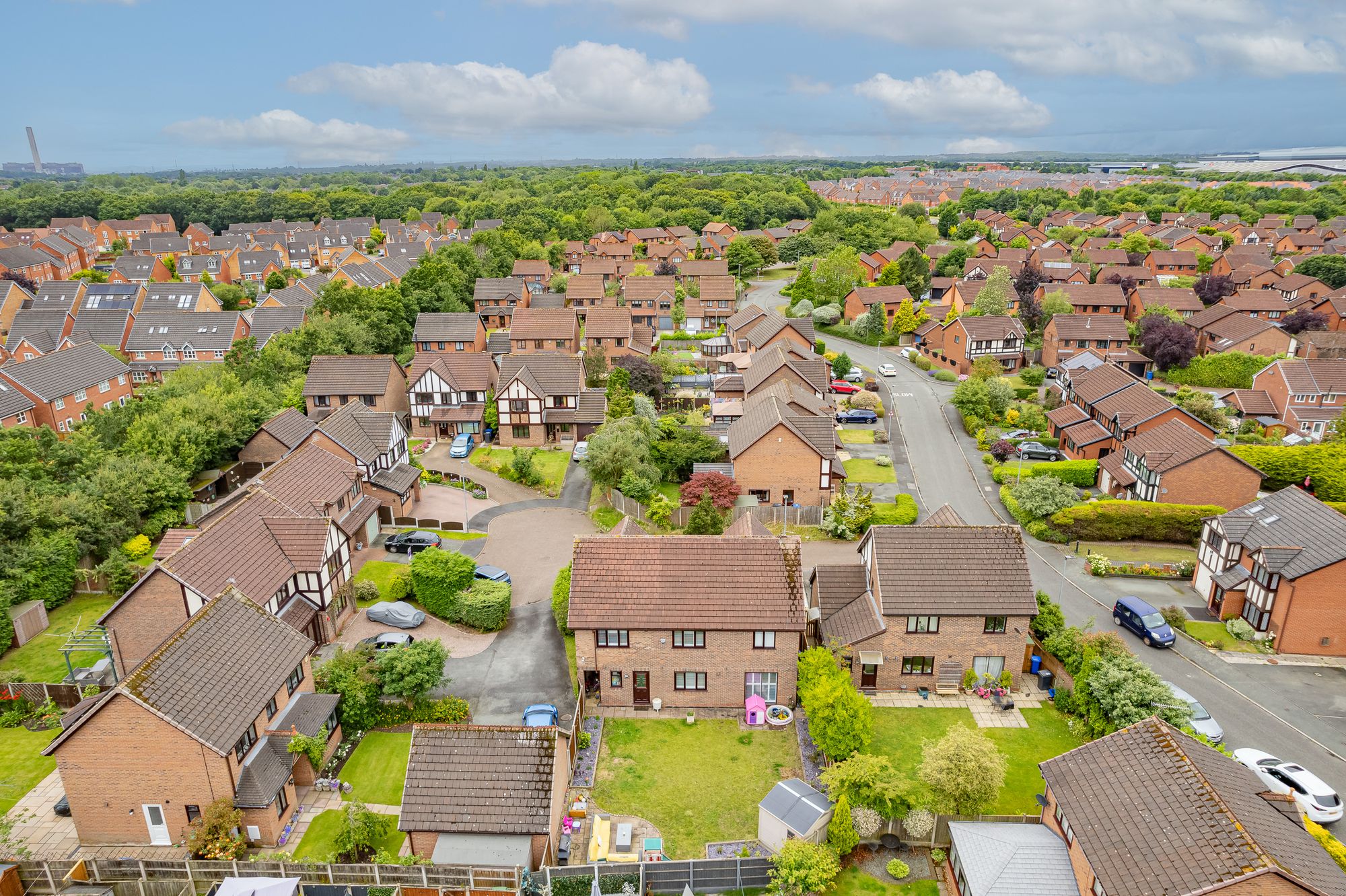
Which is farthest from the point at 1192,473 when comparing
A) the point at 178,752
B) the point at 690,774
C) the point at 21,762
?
the point at 21,762

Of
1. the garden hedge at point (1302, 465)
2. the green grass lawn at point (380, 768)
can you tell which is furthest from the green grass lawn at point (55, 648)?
the garden hedge at point (1302, 465)

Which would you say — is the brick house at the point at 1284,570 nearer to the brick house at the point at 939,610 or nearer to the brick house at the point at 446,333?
the brick house at the point at 939,610

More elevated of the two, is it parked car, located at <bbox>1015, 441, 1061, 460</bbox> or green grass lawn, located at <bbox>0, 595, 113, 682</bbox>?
parked car, located at <bbox>1015, 441, 1061, 460</bbox>

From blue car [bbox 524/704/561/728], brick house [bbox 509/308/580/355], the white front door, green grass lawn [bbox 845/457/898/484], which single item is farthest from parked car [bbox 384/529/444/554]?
brick house [bbox 509/308/580/355]

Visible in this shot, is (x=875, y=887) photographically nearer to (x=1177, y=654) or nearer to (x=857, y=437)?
(x=1177, y=654)

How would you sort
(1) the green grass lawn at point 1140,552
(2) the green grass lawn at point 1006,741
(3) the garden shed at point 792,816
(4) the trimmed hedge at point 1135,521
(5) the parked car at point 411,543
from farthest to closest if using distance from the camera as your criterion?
1. (4) the trimmed hedge at point 1135,521
2. (5) the parked car at point 411,543
3. (1) the green grass lawn at point 1140,552
4. (2) the green grass lawn at point 1006,741
5. (3) the garden shed at point 792,816

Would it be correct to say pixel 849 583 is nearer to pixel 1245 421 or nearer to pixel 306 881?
pixel 306 881

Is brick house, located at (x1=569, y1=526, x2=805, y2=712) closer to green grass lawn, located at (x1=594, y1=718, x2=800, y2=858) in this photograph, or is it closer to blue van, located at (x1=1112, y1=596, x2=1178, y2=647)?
green grass lawn, located at (x1=594, y1=718, x2=800, y2=858)

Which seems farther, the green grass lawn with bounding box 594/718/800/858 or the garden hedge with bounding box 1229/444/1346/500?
the garden hedge with bounding box 1229/444/1346/500
